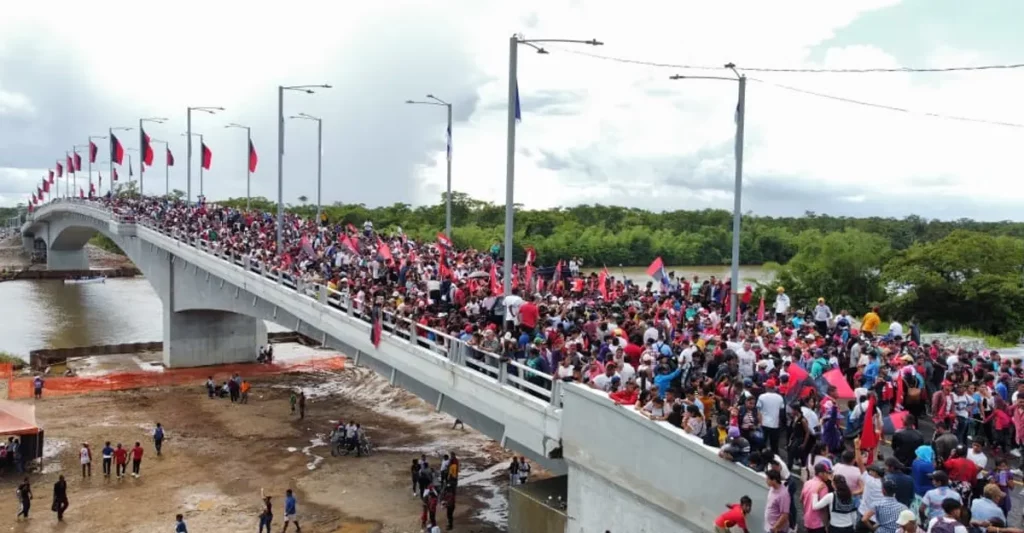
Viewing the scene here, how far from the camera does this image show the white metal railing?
18.1 metres

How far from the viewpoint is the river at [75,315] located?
62656 millimetres

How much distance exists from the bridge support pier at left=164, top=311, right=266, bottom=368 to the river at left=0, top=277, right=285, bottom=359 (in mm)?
12169

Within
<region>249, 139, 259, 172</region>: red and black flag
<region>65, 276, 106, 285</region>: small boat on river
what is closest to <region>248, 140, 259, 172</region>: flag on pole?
<region>249, 139, 259, 172</region>: red and black flag

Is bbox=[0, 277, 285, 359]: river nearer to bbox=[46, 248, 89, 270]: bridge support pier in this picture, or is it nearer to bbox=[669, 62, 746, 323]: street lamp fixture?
bbox=[46, 248, 89, 270]: bridge support pier

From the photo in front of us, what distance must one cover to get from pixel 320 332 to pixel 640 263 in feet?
270

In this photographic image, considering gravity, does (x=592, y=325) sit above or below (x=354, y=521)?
above

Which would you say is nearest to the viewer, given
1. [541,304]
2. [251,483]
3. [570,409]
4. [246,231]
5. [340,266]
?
[570,409]

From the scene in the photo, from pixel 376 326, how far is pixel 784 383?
41.9 feet

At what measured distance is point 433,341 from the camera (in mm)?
22219

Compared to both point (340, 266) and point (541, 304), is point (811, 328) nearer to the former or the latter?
point (541, 304)

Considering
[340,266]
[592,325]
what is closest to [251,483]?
[340,266]

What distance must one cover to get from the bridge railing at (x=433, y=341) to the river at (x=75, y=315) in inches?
1198

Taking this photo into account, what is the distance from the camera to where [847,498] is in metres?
10.2

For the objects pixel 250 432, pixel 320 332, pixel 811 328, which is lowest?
pixel 250 432
